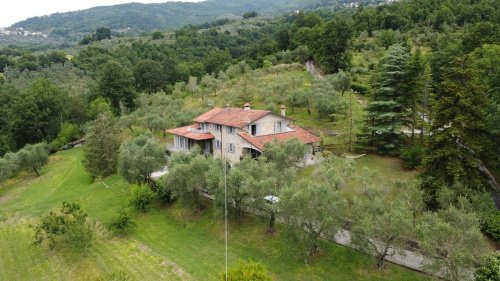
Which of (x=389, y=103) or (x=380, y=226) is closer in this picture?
(x=380, y=226)

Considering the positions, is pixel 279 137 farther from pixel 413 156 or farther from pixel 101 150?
pixel 101 150

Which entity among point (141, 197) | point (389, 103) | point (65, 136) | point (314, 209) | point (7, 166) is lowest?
point (65, 136)

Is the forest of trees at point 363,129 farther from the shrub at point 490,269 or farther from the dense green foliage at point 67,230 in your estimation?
the dense green foliage at point 67,230

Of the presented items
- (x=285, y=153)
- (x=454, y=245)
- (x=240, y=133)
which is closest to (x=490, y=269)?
(x=454, y=245)

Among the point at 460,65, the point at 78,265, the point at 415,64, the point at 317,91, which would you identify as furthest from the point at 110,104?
the point at 460,65

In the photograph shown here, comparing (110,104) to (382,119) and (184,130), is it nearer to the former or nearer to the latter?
(184,130)

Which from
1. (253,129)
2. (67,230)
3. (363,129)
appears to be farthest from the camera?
(253,129)

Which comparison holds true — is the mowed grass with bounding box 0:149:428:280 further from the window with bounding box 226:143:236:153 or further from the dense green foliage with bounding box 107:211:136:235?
the window with bounding box 226:143:236:153
